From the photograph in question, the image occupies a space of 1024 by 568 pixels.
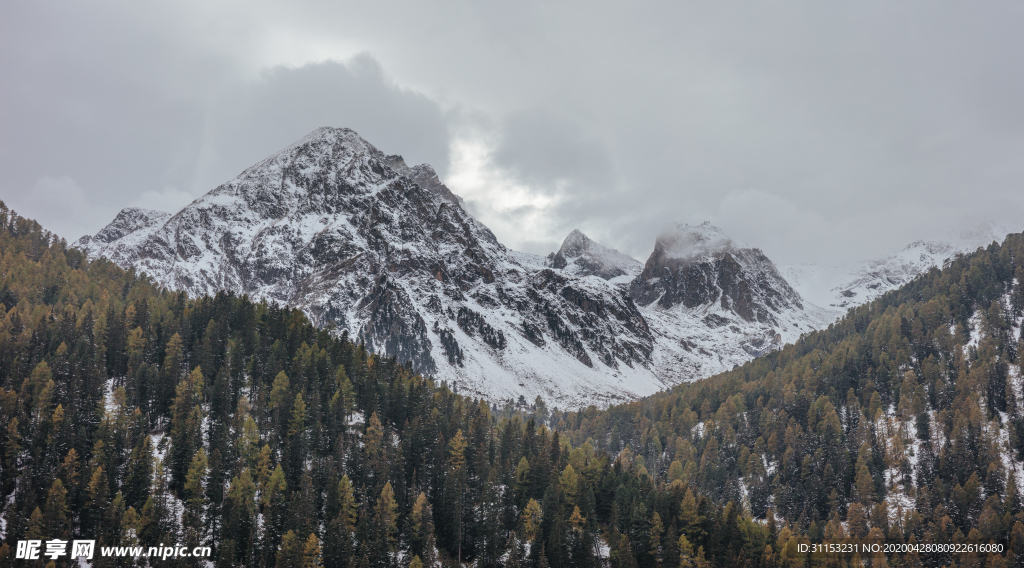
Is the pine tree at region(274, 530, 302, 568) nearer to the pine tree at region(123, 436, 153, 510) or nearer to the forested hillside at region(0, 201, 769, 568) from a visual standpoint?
the forested hillside at region(0, 201, 769, 568)

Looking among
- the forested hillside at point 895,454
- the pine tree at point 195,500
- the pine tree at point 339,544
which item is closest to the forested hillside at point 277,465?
the pine tree at point 339,544

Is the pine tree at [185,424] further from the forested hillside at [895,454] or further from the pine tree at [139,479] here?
the forested hillside at [895,454]

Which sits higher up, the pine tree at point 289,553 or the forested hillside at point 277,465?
the forested hillside at point 277,465

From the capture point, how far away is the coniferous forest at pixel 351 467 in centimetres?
9088

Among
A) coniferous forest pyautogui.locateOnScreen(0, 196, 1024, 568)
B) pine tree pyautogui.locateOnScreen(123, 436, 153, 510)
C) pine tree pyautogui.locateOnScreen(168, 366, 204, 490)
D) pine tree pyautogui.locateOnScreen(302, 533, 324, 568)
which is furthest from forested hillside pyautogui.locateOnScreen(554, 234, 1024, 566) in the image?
pine tree pyautogui.locateOnScreen(123, 436, 153, 510)

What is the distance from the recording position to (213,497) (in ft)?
316

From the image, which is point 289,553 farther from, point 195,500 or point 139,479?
point 139,479

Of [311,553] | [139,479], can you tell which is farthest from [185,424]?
[311,553]

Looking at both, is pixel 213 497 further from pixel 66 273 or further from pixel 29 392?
pixel 66 273

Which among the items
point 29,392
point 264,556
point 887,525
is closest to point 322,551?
point 264,556

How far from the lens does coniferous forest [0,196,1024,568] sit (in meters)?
90.9

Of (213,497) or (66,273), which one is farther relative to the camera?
(66,273)

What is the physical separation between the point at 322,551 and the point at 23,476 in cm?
4398

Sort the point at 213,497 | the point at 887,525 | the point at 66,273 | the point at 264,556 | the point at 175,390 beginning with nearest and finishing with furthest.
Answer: the point at 264,556 → the point at 213,497 → the point at 175,390 → the point at 887,525 → the point at 66,273
